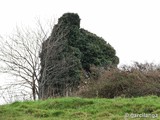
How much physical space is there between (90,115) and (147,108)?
51.0 inches

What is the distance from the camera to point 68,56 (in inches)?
739

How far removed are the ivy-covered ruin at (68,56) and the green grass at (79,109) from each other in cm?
701

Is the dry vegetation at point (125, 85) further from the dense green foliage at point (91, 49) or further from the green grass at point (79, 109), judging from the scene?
the dense green foliage at point (91, 49)

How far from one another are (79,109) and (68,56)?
9.85 metres

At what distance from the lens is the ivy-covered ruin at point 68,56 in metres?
18.0

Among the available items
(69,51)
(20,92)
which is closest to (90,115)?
(20,92)

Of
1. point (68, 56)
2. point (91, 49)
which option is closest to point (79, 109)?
point (68, 56)

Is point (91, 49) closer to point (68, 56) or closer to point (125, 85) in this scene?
point (68, 56)

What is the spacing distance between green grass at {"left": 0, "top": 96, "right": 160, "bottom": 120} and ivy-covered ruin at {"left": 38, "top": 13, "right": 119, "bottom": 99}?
276 inches

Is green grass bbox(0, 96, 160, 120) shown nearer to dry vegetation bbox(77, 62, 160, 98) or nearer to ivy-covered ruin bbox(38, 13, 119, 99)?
dry vegetation bbox(77, 62, 160, 98)

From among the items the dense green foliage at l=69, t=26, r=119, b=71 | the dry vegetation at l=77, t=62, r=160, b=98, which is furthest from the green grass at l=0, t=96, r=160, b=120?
the dense green foliage at l=69, t=26, r=119, b=71

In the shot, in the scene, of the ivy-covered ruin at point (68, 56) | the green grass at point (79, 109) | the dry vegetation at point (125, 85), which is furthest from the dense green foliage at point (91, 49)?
the green grass at point (79, 109)

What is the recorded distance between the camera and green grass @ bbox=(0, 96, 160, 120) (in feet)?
26.7

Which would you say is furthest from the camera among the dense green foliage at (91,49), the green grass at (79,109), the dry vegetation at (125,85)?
the dense green foliage at (91,49)
